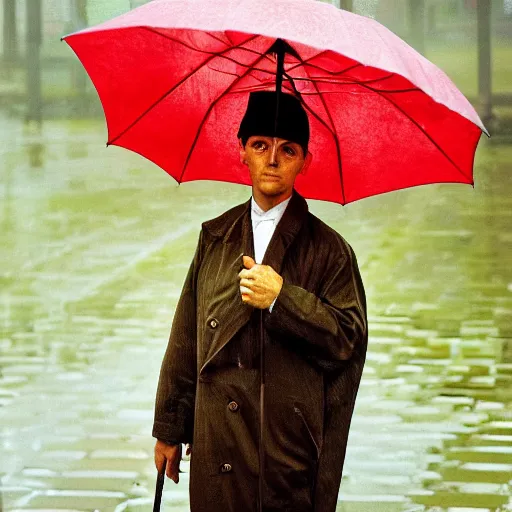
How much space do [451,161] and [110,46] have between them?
86 cm

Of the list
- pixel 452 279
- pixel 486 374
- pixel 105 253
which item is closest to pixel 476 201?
pixel 452 279

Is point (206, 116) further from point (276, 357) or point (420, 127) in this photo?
point (276, 357)

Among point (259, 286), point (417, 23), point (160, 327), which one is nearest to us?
point (259, 286)

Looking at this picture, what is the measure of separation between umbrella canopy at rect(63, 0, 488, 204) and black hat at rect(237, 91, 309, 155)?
80 mm

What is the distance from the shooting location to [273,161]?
2.55 m

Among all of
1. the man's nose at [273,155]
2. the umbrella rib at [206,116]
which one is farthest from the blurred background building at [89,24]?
the man's nose at [273,155]

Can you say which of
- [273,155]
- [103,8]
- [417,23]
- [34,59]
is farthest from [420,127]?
[34,59]

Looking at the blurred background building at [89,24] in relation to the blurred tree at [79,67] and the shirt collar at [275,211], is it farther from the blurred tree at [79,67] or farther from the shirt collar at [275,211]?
the shirt collar at [275,211]

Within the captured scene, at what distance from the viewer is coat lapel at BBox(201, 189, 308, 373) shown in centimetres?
257

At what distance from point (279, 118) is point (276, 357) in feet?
1.74

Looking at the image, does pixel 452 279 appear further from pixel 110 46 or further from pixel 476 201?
pixel 110 46

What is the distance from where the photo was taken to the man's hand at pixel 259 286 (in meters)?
2.44

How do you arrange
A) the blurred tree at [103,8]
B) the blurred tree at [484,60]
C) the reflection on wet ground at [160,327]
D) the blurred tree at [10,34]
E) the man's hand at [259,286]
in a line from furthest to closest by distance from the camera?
1. the blurred tree at [103,8]
2. the blurred tree at [10,34]
3. the blurred tree at [484,60]
4. the reflection on wet ground at [160,327]
5. the man's hand at [259,286]

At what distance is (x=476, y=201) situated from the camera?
30.9 feet
